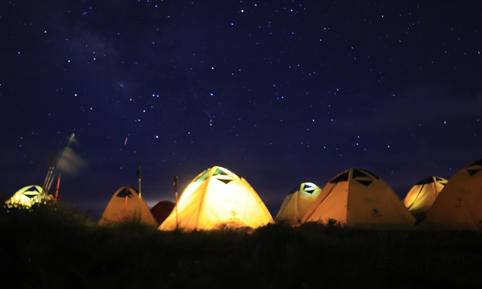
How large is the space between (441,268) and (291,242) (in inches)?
104

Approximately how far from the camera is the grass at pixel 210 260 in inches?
253

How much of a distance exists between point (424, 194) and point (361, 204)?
35.6ft

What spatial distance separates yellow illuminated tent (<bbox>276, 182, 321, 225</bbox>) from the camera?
82.8ft

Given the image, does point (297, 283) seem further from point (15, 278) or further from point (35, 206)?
point (35, 206)

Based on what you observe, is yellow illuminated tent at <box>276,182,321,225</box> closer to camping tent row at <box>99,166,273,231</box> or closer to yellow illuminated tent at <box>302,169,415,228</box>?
yellow illuminated tent at <box>302,169,415,228</box>

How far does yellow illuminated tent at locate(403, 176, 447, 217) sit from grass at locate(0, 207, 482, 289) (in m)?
15.4

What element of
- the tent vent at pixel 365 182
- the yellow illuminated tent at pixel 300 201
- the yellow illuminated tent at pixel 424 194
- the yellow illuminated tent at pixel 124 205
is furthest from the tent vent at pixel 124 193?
the yellow illuminated tent at pixel 424 194

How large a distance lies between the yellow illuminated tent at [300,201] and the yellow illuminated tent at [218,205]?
10.6 m

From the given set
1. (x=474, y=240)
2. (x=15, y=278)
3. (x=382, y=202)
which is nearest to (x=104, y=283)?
(x=15, y=278)

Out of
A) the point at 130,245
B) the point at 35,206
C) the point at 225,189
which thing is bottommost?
the point at 130,245

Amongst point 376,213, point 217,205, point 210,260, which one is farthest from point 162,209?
point 210,260

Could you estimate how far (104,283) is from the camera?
662 centimetres

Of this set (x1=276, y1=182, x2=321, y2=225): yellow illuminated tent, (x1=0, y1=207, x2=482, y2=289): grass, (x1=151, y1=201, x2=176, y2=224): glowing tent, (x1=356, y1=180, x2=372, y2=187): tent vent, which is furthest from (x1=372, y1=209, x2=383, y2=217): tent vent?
(x1=151, y1=201, x2=176, y2=224): glowing tent

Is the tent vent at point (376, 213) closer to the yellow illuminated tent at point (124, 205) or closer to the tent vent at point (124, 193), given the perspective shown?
the yellow illuminated tent at point (124, 205)
